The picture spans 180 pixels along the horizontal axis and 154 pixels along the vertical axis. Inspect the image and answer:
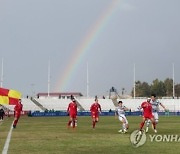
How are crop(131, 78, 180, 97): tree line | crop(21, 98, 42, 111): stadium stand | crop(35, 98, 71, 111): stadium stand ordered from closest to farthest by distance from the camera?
crop(21, 98, 42, 111): stadium stand
crop(35, 98, 71, 111): stadium stand
crop(131, 78, 180, 97): tree line

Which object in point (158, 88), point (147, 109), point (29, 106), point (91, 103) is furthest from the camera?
point (158, 88)

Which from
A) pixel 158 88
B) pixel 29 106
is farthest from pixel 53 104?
pixel 158 88

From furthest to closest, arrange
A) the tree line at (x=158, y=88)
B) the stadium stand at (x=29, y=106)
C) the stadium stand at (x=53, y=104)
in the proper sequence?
1. the tree line at (x=158, y=88)
2. the stadium stand at (x=53, y=104)
3. the stadium stand at (x=29, y=106)

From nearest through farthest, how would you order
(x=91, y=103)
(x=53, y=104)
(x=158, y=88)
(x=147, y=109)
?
(x=147, y=109)
(x=53, y=104)
(x=91, y=103)
(x=158, y=88)

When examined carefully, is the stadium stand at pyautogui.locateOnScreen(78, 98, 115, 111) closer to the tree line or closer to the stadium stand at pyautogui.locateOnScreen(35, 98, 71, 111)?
the stadium stand at pyautogui.locateOnScreen(35, 98, 71, 111)

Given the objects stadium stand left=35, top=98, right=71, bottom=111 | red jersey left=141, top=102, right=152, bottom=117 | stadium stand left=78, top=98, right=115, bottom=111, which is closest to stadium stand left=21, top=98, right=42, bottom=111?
stadium stand left=35, top=98, right=71, bottom=111

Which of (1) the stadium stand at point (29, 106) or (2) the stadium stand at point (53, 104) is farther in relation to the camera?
(2) the stadium stand at point (53, 104)

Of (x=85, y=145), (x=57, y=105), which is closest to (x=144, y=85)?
(x=57, y=105)

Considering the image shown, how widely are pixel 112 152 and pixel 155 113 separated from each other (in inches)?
563

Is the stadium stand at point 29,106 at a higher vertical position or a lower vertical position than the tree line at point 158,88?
lower

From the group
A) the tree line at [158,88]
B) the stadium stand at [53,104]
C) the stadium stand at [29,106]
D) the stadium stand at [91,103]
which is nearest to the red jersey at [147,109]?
the stadium stand at [29,106]

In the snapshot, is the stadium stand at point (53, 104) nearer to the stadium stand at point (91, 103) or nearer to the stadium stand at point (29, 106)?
the stadium stand at point (29, 106)

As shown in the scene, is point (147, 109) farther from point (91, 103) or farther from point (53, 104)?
point (91, 103)

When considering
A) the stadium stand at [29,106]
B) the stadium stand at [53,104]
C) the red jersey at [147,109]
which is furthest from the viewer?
the stadium stand at [53,104]
